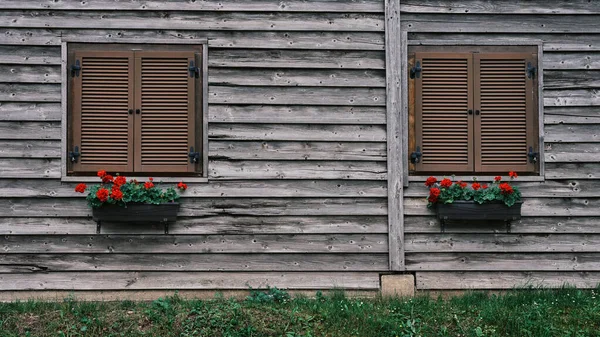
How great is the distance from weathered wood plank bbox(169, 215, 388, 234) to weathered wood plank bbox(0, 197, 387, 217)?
0.05 m

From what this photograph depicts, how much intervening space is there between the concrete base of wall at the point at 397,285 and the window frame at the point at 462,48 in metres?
0.99

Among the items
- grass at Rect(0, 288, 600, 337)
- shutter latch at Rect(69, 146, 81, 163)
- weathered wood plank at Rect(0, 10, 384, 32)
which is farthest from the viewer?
weathered wood plank at Rect(0, 10, 384, 32)

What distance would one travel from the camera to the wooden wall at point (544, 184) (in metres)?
7.56

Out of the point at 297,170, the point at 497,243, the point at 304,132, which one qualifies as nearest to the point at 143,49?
the point at 304,132

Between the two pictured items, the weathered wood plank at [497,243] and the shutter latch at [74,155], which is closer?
the shutter latch at [74,155]

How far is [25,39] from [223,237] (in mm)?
2942

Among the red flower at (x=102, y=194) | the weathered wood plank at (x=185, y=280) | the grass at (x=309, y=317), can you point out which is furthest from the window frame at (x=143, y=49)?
the grass at (x=309, y=317)

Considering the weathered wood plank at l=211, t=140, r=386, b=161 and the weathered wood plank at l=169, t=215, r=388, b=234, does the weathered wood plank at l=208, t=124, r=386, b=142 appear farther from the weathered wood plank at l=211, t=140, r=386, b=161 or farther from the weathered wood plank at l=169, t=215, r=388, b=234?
the weathered wood plank at l=169, t=215, r=388, b=234

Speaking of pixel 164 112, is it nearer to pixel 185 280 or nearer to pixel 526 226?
pixel 185 280

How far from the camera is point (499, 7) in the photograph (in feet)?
25.4

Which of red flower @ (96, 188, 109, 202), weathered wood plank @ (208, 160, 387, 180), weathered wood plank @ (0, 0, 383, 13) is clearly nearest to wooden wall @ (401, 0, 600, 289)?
weathered wood plank @ (208, 160, 387, 180)

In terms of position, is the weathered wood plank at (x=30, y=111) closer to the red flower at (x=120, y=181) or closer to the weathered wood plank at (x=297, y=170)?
the red flower at (x=120, y=181)

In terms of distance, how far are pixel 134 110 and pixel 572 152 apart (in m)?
4.70

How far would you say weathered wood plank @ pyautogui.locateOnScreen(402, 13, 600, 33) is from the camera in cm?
772
